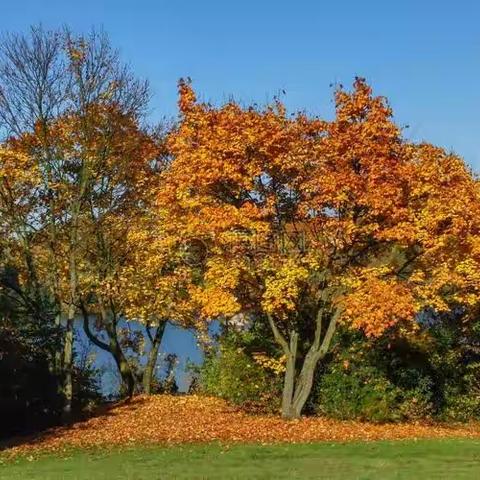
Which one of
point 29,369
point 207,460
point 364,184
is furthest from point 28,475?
point 364,184

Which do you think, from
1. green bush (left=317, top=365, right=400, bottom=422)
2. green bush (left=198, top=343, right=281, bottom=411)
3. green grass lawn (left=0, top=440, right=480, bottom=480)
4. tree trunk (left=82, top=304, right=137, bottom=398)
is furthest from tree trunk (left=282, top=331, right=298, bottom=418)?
tree trunk (left=82, top=304, right=137, bottom=398)

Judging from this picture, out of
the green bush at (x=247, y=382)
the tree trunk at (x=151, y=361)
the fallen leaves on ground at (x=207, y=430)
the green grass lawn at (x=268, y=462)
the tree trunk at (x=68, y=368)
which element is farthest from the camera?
the tree trunk at (x=151, y=361)

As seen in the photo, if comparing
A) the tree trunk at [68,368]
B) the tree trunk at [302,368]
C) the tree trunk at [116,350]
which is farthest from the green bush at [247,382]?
the tree trunk at [116,350]

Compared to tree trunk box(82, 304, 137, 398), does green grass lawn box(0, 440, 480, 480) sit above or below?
below

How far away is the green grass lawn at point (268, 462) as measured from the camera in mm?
10797

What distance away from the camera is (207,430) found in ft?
56.0

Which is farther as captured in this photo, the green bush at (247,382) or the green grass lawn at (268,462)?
the green bush at (247,382)

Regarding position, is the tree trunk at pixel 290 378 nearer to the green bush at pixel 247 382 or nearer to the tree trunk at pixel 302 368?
the tree trunk at pixel 302 368

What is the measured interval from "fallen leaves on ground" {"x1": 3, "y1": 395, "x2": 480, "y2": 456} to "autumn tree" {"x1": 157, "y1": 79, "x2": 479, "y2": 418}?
246cm

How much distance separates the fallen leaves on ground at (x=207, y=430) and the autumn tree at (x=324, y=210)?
2.46 metres

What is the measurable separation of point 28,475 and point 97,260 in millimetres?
11532

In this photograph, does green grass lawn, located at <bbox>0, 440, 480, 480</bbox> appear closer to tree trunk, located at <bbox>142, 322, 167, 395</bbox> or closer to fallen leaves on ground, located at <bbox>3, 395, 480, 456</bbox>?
fallen leaves on ground, located at <bbox>3, 395, 480, 456</bbox>

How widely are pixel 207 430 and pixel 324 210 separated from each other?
5917mm

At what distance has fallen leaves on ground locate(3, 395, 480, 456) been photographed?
15.9 metres
